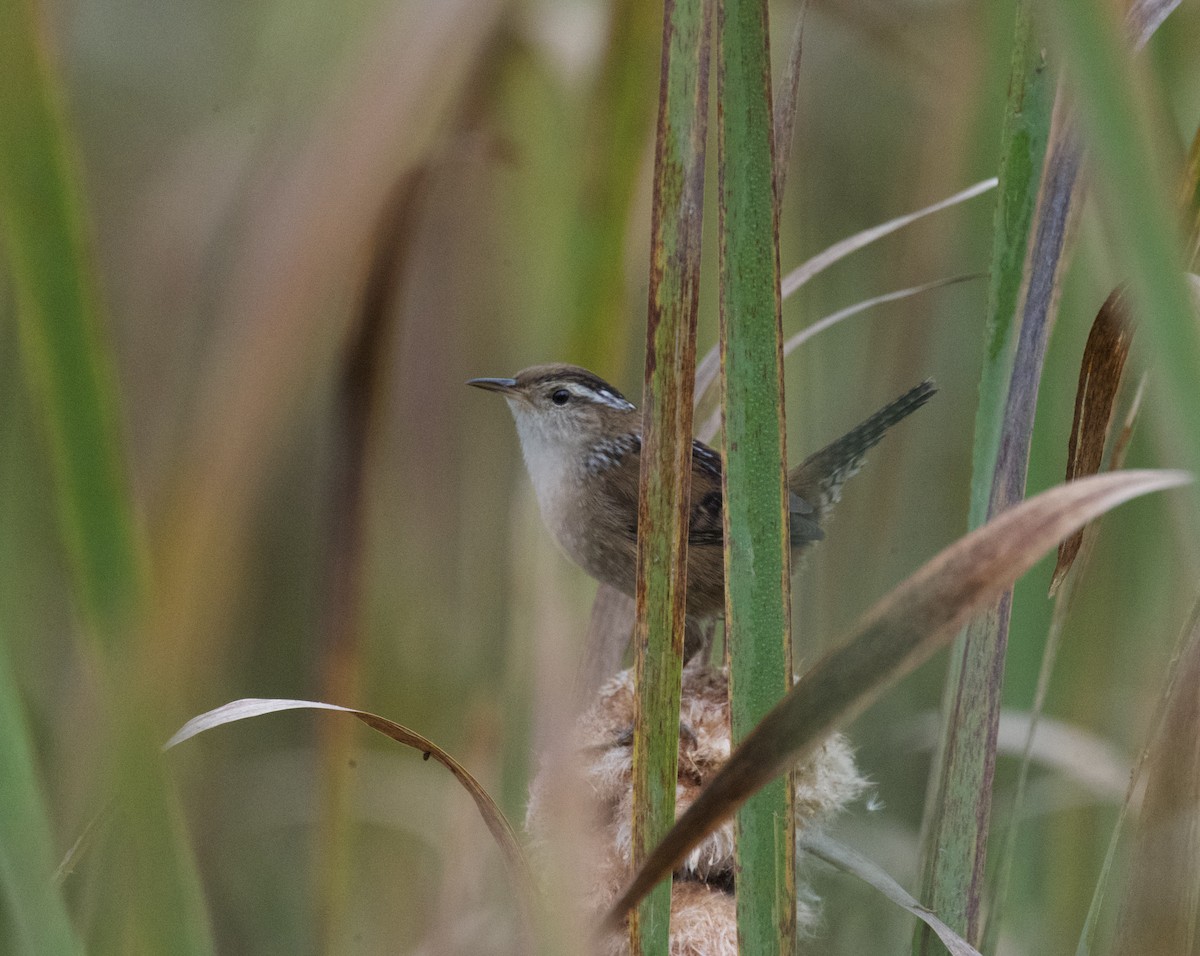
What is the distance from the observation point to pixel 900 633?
69 cm

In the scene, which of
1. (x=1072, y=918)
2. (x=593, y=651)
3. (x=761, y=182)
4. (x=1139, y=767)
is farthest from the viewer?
(x=1072, y=918)

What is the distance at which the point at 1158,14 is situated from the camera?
1.05 m

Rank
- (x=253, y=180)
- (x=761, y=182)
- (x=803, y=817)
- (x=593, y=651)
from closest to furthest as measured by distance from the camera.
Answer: (x=761, y=182) → (x=803, y=817) → (x=593, y=651) → (x=253, y=180)

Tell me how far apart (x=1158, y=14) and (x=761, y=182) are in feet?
1.57

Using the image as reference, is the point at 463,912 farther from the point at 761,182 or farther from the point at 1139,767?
the point at 761,182

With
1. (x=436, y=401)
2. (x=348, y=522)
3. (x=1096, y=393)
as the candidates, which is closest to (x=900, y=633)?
(x=1096, y=393)

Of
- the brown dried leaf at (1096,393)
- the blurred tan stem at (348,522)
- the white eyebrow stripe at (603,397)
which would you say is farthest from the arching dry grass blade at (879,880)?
the white eyebrow stripe at (603,397)

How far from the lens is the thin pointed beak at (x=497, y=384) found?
2091mm

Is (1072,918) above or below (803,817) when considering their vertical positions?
below

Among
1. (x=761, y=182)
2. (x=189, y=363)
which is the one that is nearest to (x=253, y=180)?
(x=189, y=363)

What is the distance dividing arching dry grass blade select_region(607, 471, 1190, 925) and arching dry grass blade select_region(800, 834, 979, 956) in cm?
38

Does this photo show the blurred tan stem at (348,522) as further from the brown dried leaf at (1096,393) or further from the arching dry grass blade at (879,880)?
the brown dried leaf at (1096,393)

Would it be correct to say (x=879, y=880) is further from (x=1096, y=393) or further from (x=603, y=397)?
(x=603, y=397)

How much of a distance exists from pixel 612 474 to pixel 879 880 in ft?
4.00
